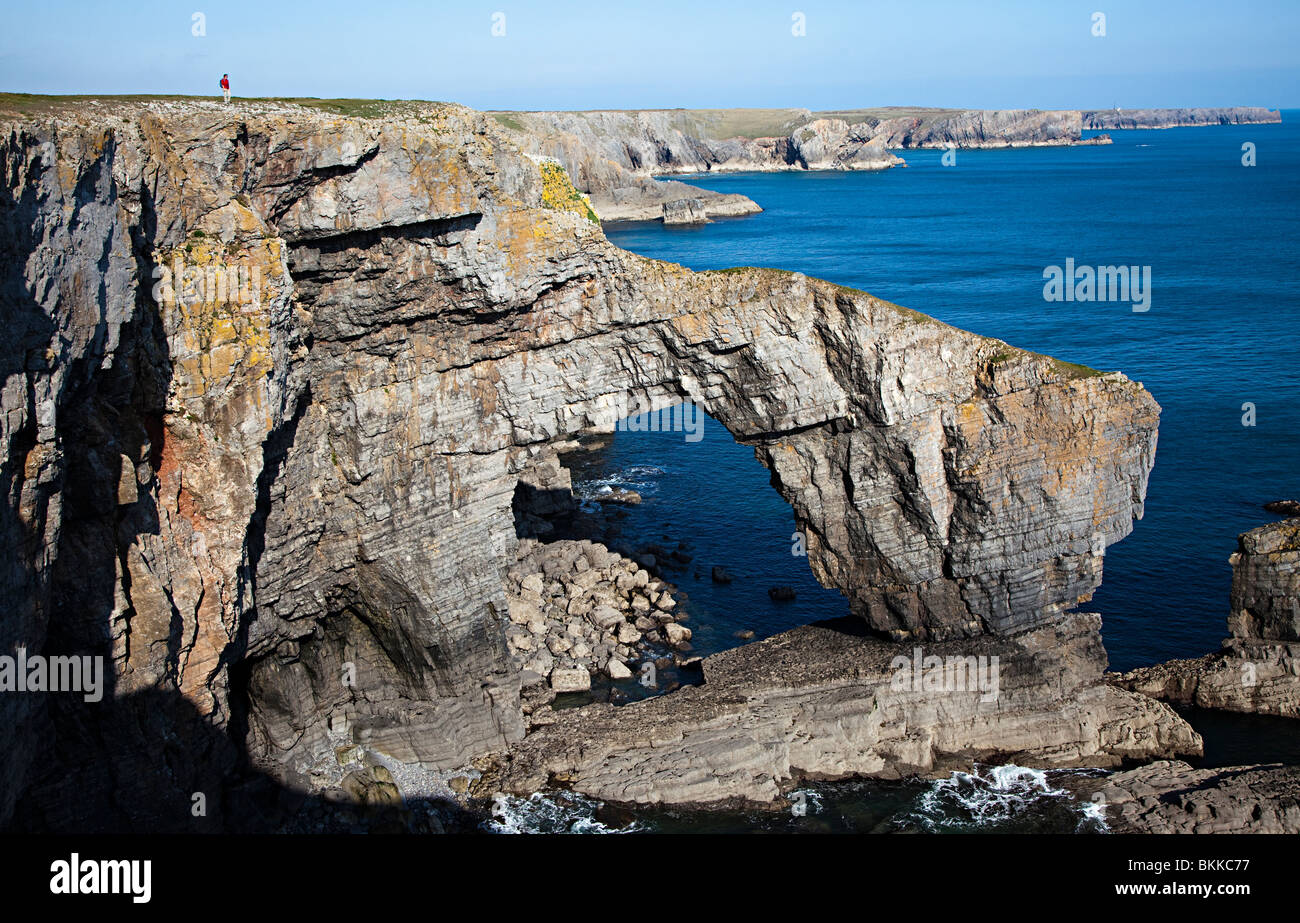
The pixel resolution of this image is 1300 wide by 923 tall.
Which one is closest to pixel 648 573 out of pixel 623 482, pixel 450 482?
pixel 623 482

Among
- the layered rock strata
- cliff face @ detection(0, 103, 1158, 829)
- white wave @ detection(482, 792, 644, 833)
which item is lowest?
white wave @ detection(482, 792, 644, 833)

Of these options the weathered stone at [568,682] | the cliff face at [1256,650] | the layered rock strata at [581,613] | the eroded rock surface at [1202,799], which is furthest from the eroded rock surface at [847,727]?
the layered rock strata at [581,613]

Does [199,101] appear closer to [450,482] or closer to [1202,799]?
[450,482]

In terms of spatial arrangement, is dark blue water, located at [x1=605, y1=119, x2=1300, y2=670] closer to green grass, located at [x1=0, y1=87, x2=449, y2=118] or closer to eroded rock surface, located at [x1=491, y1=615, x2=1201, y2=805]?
eroded rock surface, located at [x1=491, y1=615, x2=1201, y2=805]

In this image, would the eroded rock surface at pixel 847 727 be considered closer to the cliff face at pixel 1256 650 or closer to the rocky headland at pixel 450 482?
the rocky headland at pixel 450 482

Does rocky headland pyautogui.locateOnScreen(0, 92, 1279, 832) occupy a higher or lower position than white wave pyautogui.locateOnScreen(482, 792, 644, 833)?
higher

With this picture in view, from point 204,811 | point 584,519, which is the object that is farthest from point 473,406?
point 584,519

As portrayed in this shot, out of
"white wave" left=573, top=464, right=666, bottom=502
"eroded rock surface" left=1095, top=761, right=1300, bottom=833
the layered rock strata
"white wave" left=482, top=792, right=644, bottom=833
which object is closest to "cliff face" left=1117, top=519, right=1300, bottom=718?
"eroded rock surface" left=1095, top=761, right=1300, bottom=833

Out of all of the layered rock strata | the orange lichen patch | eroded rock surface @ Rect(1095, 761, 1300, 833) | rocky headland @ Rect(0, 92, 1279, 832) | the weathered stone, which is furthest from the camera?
the layered rock strata
